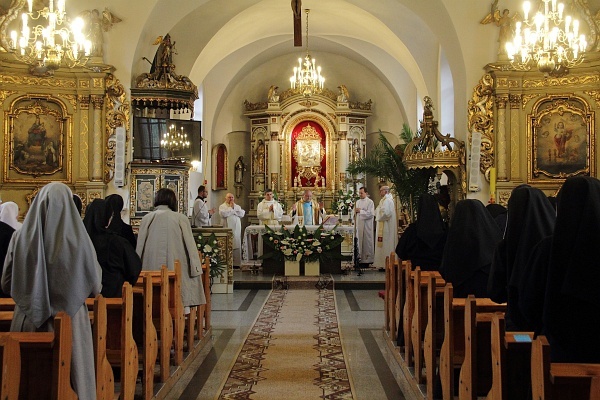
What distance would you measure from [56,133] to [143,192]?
1830 millimetres

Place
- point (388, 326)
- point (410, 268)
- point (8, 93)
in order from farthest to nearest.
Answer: point (8, 93) < point (388, 326) < point (410, 268)

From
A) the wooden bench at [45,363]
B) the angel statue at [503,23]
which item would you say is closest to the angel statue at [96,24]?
the angel statue at [503,23]

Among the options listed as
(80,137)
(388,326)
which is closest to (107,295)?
(388,326)

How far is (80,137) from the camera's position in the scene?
12.7 metres

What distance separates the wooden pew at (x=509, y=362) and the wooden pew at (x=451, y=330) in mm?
1085

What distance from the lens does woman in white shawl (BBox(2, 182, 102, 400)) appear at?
12.4 feet

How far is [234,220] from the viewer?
54.4 feet

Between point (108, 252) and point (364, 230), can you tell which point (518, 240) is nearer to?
point (108, 252)

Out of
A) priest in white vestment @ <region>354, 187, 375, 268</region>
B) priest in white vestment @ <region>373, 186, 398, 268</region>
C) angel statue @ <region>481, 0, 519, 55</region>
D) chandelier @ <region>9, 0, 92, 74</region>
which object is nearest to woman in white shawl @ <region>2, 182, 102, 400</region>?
chandelier @ <region>9, 0, 92, 74</region>

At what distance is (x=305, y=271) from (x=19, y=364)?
10.5 m

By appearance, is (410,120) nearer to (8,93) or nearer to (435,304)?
(8,93)

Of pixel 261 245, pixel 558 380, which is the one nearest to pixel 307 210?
pixel 261 245

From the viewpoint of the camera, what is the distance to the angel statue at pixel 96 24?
12.6 metres

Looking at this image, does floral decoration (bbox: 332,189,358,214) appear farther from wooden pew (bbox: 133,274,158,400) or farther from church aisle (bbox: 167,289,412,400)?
wooden pew (bbox: 133,274,158,400)
